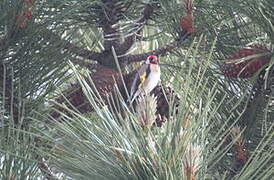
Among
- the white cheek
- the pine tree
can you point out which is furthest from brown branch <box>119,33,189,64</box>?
the white cheek

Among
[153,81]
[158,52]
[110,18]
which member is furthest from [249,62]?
[153,81]

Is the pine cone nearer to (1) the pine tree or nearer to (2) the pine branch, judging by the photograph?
(1) the pine tree

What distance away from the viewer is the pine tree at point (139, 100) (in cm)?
83

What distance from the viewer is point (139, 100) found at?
2.81 ft

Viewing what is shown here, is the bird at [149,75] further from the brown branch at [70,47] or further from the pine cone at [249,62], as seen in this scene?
the pine cone at [249,62]

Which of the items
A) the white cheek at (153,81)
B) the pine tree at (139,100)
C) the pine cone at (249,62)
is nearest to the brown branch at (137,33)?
the pine tree at (139,100)

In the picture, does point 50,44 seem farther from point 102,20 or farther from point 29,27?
point 102,20

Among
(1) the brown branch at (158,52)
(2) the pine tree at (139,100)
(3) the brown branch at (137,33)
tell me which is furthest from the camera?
(3) the brown branch at (137,33)

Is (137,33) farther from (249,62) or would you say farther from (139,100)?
(139,100)

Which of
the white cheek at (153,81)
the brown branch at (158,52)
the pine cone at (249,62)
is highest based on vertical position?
the pine cone at (249,62)

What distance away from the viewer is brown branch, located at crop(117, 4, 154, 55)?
137cm

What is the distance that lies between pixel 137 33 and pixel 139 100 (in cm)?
65

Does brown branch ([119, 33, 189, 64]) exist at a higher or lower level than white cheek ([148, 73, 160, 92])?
higher

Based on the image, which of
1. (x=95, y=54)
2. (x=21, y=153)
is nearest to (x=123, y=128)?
(x=21, y=153)
